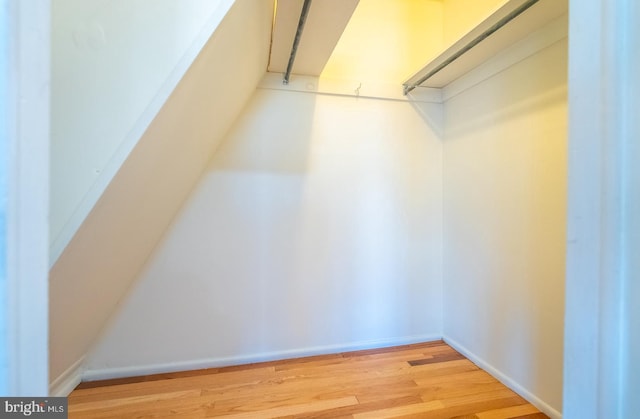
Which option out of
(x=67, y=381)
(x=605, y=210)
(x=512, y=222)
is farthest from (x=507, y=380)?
(x=67, y=381)

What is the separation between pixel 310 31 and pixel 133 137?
1070mm

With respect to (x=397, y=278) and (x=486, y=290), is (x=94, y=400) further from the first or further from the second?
(x=486, y=290)

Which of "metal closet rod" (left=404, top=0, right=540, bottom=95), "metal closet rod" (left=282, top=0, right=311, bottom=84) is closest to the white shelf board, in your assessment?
"metal closet rod" (left=404, top=0, right=540, bottom=95)

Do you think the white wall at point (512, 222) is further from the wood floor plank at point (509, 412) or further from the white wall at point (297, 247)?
the white wall at point (297, 247)

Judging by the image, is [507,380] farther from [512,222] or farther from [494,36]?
[494,36]

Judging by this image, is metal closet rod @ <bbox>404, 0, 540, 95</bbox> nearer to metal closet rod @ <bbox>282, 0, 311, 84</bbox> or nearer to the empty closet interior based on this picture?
the empty closet interior

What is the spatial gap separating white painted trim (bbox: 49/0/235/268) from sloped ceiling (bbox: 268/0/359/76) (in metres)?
0.47

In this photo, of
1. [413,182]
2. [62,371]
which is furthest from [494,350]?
[62,371]

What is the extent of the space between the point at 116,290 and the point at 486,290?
2422 millimetres

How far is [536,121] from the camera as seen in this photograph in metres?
1.43

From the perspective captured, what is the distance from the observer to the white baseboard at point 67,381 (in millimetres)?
1447

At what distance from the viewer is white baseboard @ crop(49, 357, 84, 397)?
145cm

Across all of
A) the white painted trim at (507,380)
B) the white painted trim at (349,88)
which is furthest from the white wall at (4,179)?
the white painted trim at (507,380)

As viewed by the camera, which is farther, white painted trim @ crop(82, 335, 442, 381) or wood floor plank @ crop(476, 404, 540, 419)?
white painted trim @ crop(82, 335, 442, 381)
